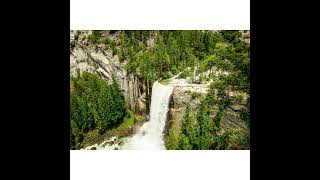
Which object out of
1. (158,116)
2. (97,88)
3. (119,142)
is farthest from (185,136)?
(97,88)

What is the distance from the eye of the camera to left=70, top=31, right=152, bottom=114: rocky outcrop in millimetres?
6855

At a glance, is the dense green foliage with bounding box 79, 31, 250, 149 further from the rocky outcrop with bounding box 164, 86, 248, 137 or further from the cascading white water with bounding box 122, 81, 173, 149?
the cascading white water with bounding box 122, 81, 173, 149

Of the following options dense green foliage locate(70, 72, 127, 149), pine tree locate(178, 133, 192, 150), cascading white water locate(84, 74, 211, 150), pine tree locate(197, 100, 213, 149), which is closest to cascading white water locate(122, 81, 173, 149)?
cascading white water locate(84, 74, 211, 150)

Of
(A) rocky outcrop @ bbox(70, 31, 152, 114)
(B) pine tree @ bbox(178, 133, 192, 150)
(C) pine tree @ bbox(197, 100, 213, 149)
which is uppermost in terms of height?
(A) rocky outcrop @ bbox(70, 31, 152, 114)

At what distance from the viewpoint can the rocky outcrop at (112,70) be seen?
686cm

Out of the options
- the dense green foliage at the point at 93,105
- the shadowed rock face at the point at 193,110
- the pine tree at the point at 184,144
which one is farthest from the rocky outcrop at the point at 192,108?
the dense green foliage at the point at 93,105

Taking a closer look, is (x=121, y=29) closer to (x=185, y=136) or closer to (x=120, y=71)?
(x=120, y=71)

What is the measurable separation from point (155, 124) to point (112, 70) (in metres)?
0.96

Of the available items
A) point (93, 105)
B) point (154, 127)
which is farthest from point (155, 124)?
point (93, 105)

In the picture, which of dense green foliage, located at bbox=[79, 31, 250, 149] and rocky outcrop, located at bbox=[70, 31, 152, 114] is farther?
rocky outcrop, located at bbox=[70, 31, 152, 114]

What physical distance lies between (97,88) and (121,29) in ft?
2.88

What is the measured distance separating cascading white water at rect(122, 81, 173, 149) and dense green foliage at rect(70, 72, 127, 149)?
35cm

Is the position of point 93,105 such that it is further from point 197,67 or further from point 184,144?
point 197,67

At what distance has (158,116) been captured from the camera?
6922mm
